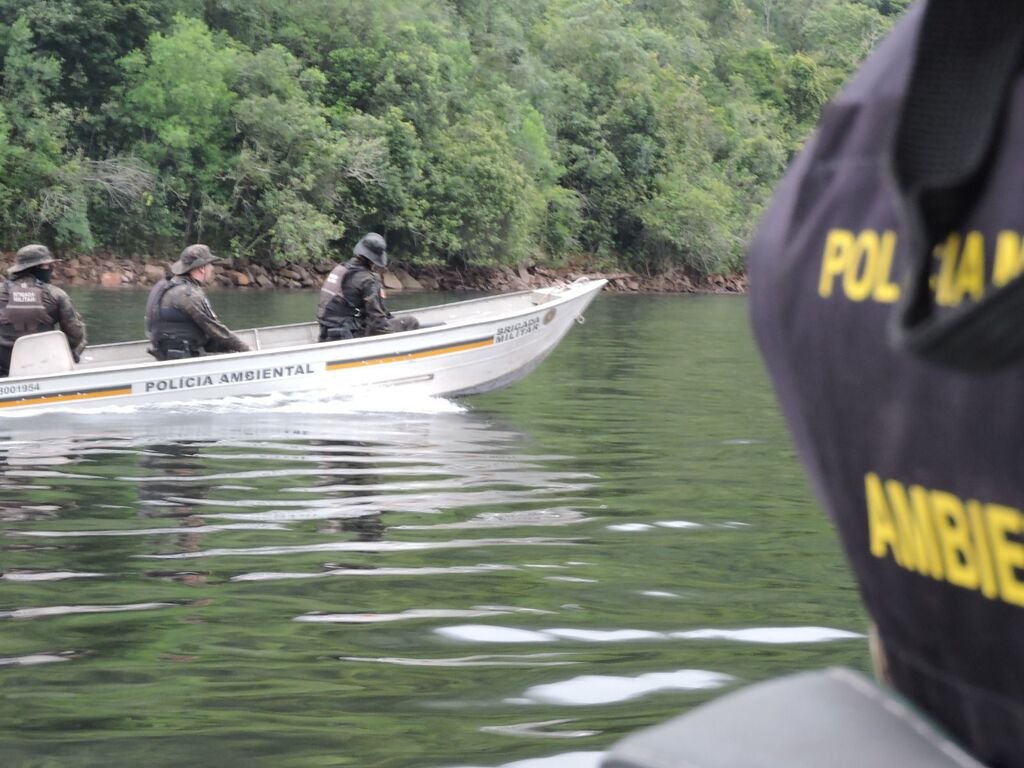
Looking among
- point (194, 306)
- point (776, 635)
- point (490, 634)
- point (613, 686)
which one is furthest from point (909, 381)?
point (194, 306)

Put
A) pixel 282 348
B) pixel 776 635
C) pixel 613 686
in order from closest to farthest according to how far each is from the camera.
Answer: pixel 613 686 → pixel 776 635 → pixel 282 348

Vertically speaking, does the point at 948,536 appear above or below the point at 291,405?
above

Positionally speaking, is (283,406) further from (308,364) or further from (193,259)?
(193,259)

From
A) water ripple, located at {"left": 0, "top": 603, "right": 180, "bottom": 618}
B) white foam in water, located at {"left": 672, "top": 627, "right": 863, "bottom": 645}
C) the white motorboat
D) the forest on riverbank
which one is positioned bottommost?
white foam in water, located at {"left": 672, "top": 627, "right": 863, "bottom": 645}

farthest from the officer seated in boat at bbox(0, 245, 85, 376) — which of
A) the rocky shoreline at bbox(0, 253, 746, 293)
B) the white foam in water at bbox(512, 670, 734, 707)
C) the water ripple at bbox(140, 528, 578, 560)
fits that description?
the rocky shoreline at bbox(0, 253, 746, 293)

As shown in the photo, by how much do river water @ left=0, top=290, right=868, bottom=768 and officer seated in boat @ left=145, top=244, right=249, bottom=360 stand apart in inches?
50.3

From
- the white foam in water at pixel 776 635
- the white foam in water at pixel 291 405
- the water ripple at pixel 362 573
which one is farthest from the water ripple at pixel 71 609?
the white foam in water at pixel 291 405

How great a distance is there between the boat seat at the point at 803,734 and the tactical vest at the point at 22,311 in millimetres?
11920

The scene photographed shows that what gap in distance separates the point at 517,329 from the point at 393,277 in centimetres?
3487

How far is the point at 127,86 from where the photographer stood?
49.2 meters

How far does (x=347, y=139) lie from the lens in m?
49.8

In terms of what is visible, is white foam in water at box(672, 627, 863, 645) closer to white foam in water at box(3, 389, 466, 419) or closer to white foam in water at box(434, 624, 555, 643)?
white foam in water at box(434, 624, 555, 643)

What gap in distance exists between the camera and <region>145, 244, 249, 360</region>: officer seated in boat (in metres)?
13.2

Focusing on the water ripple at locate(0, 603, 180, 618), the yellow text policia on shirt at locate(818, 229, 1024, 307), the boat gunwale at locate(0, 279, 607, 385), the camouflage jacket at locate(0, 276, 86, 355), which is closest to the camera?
the yellow text policia on shirt at locate(818, 229, 1024, 307)
